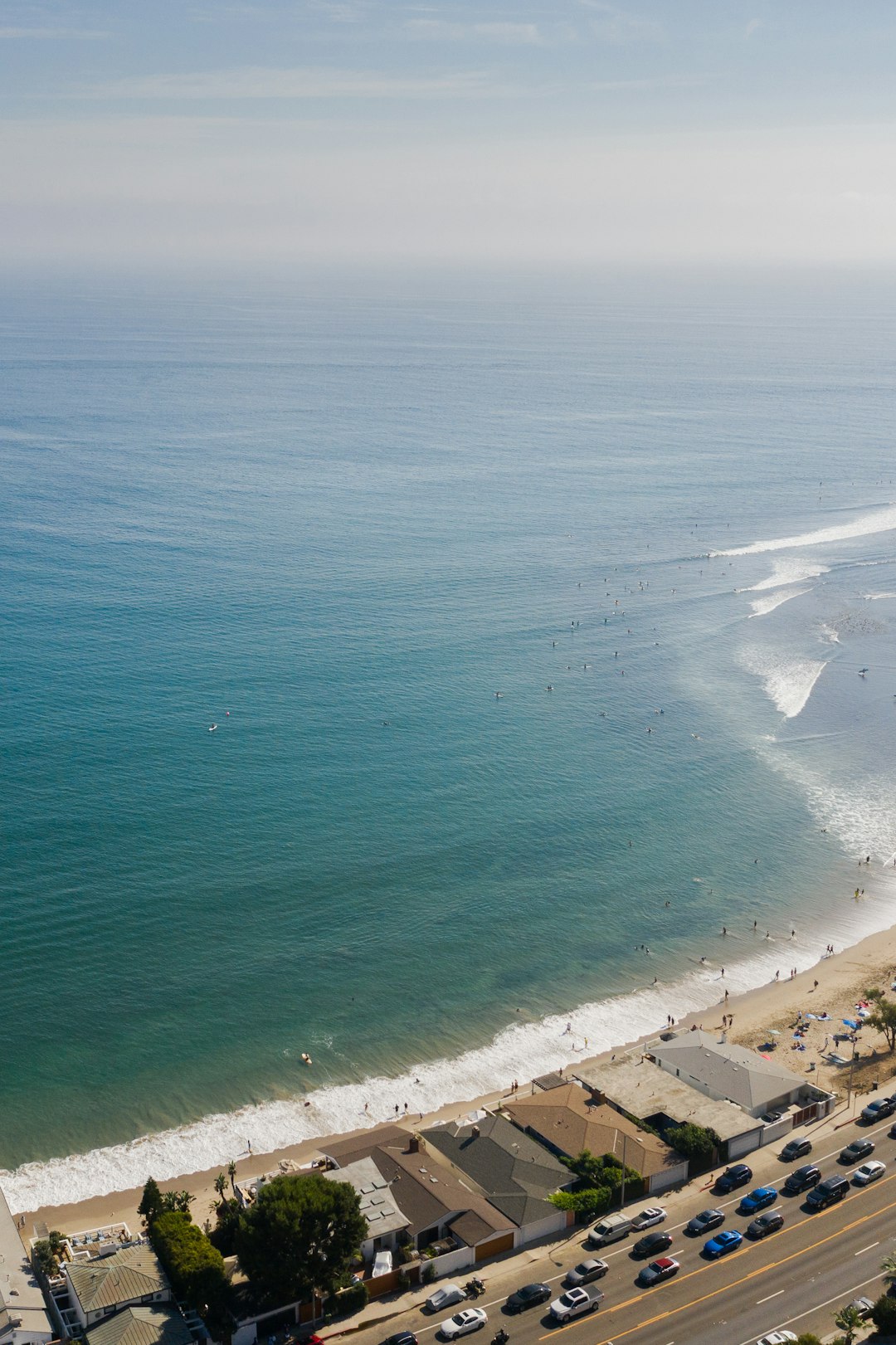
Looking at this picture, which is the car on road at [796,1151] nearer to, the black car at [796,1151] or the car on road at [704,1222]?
the black car at [796,1151]

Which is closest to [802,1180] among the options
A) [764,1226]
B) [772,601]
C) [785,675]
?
[764,1226]

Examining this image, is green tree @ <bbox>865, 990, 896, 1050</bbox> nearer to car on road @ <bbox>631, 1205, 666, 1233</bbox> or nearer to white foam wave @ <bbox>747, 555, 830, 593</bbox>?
car on road @ <bbox>631, 1205, 666, 1233</bbox>

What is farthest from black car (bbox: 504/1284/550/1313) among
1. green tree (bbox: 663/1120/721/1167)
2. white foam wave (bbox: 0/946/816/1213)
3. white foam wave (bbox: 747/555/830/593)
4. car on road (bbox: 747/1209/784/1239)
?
white foam wave (bbox: 747/555/830/593)

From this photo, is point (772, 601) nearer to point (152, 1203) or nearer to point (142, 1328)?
point (152, 1203)

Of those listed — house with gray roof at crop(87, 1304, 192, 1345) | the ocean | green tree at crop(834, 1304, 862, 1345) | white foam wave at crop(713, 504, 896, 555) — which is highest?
white foam wave at crop(713, 504, 896, 555)

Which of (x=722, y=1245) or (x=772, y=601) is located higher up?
(x=772, y=601)

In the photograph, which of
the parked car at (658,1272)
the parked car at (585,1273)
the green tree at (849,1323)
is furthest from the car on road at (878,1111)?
the parked car at (585,1273)

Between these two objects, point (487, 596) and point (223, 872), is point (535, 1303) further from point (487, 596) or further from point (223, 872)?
point (487, 596)
